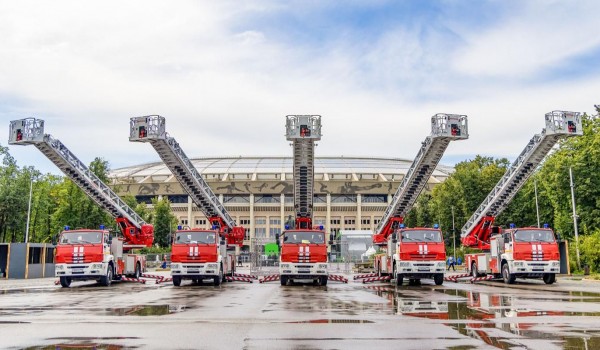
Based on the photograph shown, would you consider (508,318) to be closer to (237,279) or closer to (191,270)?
(191,270)

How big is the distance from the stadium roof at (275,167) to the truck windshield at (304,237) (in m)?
91.8

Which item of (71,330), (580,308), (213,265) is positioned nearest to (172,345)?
(71,330)

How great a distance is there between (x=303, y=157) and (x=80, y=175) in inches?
518

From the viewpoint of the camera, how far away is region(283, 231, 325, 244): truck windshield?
26670 mm

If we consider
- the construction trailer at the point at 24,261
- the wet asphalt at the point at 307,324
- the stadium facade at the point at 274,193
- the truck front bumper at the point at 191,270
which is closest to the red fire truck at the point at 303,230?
the truck front bumper at the point at 191,270

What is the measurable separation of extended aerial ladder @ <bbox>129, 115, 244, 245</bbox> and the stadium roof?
7989 centimetres

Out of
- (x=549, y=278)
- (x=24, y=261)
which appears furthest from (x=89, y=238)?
(x=549, y=278)

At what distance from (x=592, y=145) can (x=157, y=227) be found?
54474 millimetres

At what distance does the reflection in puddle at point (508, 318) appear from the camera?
8.91 meters

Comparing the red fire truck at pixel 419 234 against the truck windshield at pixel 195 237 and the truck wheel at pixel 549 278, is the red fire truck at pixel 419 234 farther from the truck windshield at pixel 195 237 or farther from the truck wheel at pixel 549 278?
the truck windshield at pixel 195 237

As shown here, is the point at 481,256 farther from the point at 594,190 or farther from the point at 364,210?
the point at 364,210

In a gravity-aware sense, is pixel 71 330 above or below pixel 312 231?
below

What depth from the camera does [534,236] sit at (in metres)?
27.1

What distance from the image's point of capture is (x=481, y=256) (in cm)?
3231
